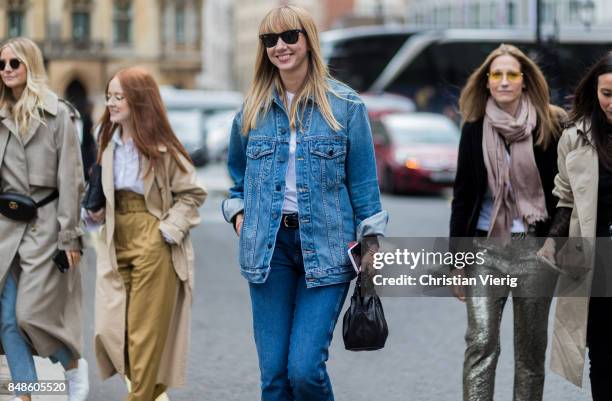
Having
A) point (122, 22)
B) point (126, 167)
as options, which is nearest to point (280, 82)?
point (126, 167)

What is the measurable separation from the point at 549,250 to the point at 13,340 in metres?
2.65

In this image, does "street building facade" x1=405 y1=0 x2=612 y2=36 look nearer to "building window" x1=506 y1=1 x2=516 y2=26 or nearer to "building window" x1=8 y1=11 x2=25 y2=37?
"building window" x1=506 y1=1 x2=516 y2=26

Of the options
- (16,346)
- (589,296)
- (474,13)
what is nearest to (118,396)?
(16,346)

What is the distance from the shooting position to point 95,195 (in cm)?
667

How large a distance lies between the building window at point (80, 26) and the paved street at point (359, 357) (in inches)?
2508

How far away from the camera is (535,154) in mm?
6137

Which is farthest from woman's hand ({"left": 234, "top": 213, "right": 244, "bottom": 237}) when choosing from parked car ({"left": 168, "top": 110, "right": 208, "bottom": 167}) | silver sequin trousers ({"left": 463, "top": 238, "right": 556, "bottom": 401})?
parked car ({"left": 168, "top": 110, "right": 208, "bottom": 167})

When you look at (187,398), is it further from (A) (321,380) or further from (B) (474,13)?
(B) (474,13)

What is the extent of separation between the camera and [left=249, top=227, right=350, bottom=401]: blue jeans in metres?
5.01

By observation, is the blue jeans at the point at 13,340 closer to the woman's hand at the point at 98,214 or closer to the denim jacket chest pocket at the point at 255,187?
the woman's hand at the point at 98,214

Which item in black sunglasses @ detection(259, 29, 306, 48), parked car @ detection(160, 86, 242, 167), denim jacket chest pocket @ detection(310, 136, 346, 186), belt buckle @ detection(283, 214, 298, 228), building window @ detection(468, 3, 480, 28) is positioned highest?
black sunglasses @ detection(259, 29, 306, 48)

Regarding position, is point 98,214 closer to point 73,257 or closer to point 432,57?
point 73,257

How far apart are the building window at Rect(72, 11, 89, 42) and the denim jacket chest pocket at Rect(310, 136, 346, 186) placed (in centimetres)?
7260

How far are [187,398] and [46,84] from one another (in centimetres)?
194
